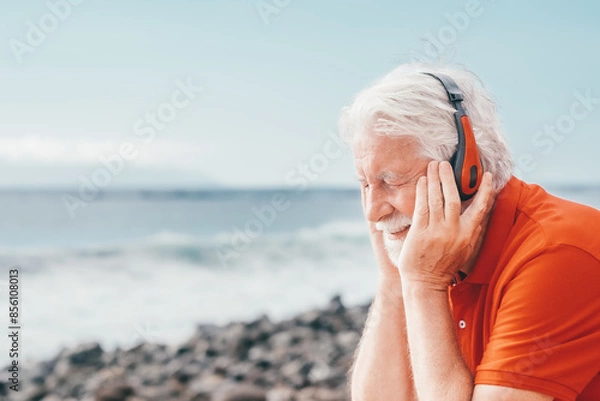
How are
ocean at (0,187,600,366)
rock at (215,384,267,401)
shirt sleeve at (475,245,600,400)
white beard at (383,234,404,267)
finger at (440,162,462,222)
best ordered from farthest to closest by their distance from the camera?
ocean at (0,187,600,366)
rock at (215,384,267,401)
white beard at (383,234,404,267)
finger at (440,162,462,222)
shirt sleeve at (475,245,600,400)

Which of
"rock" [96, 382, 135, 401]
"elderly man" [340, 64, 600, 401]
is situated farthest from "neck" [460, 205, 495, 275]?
"rock" [96, 382, 135, 401]

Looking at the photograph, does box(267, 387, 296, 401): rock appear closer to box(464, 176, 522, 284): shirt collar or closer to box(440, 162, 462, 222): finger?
box(464, 176, 522, 284): shirt collar

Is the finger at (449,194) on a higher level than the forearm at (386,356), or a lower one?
higher

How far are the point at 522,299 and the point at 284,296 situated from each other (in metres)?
9.67

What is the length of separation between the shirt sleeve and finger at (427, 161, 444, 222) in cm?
30

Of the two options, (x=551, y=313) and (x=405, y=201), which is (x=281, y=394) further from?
(x=551, y=313)

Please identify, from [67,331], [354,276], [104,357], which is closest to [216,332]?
[104,357]

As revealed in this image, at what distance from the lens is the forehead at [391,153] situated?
7.20ft

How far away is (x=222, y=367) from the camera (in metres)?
7.43

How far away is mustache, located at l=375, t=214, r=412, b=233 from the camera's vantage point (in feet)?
7.61

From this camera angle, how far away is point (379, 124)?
2193mm

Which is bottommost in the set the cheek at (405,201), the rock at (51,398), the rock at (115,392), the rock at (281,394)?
the rock at (281,394)

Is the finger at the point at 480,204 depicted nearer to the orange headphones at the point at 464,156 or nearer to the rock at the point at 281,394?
the orange headphones at the point at 464,156

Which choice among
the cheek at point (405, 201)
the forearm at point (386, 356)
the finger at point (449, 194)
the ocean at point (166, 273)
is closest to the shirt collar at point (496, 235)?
the finger at point (449, 194)
